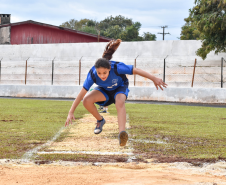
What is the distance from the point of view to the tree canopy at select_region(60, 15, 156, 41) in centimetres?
5300

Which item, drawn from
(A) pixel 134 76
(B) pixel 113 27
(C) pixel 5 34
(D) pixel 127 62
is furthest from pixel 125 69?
(B) pixel 113 27

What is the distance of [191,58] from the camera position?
23.5 meters

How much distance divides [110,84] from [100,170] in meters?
1.85

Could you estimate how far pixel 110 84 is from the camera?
5.35 m

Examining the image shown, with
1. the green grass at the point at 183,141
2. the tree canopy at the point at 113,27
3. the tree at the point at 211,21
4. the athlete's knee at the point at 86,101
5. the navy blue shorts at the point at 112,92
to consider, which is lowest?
the green grass at the point at 183,141

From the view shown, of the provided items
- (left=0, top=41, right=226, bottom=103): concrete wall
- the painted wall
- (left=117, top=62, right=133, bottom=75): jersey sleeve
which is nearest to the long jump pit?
(left=117, top=62, right=133, bottom=75): jersey sleeve

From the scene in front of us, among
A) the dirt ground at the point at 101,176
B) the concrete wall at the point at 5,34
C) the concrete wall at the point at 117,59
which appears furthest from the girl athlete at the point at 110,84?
the concrete wall at the point at 5,34

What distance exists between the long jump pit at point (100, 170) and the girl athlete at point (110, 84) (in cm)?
50

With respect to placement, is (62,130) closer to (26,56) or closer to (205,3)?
(205,3)

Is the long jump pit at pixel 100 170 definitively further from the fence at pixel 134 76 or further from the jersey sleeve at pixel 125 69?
the fence at pixel 134 76

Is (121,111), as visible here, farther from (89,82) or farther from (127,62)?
(127,62)

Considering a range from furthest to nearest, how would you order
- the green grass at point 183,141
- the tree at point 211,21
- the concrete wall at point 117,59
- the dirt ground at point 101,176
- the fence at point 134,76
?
the concrete wall at point 117,59 → the fence at point 134,76 → the tree at point 211,21 → the green grass at point 183,141 → the dirt ground at point 101,176

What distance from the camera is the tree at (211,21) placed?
1742 centimetres

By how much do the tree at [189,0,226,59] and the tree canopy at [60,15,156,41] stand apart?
3383 centimetres
